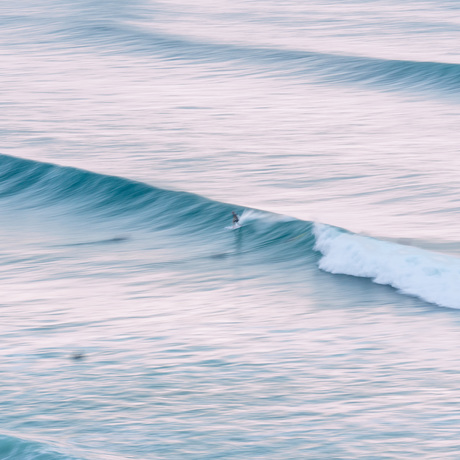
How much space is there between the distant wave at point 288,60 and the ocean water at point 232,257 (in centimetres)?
19

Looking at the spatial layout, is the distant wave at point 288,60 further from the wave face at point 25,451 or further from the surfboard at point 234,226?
the wave face at point 25,451

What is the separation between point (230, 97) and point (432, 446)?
21.9 m

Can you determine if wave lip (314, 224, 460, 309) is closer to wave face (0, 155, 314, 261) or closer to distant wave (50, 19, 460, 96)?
wave face (0, 155, 314, 261)

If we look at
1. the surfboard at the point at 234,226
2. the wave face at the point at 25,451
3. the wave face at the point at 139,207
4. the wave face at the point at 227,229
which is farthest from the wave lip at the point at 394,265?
the wave face at the point at 25,451

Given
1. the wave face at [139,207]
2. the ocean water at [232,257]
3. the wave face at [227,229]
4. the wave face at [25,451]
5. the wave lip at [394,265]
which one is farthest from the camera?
the wave face at [139,207]

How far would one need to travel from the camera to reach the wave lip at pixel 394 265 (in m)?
14.5

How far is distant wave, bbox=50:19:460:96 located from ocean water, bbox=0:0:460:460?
188 millimetres

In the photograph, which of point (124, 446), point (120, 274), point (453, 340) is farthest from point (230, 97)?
point (124, 446)

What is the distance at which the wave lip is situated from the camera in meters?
14.5

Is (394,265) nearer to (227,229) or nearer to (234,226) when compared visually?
(234,226)

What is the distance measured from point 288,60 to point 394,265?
2220cm

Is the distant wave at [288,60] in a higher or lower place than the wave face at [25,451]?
higher

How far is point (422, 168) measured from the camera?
21594 mm

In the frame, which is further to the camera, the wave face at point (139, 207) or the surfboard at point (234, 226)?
the surfboard at point (234, 226)
